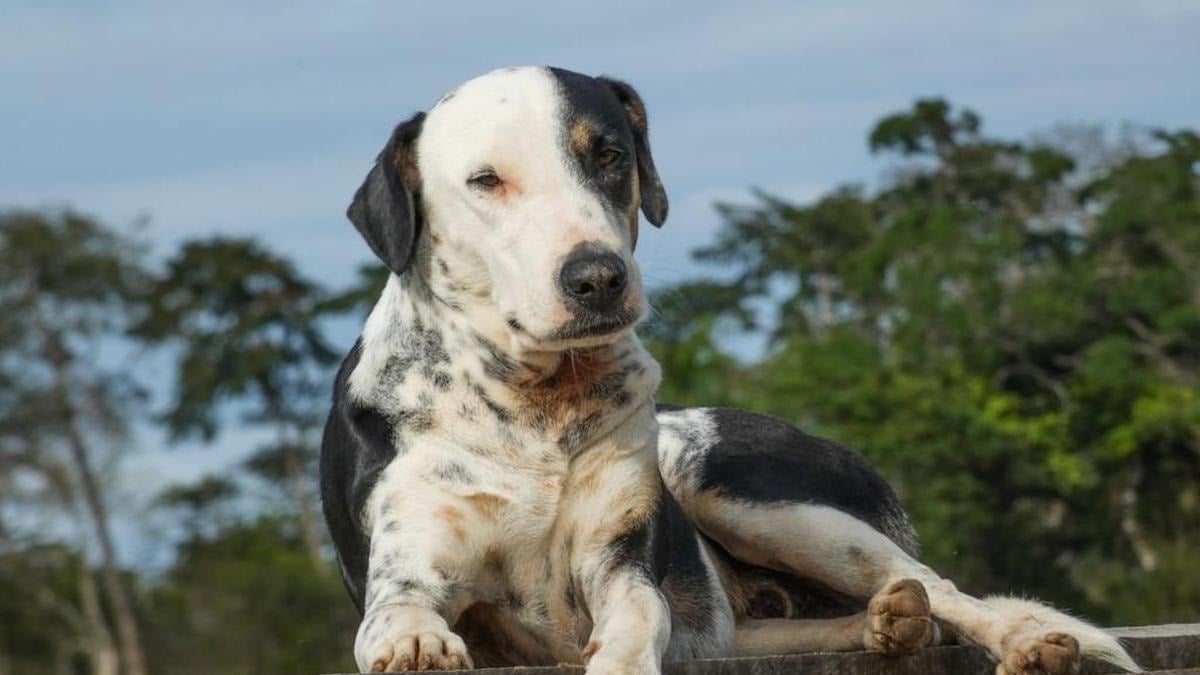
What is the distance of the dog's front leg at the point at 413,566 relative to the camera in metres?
5.07

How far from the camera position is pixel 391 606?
5.15m

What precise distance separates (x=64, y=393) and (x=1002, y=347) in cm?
2336

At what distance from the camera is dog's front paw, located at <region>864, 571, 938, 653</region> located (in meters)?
5.35

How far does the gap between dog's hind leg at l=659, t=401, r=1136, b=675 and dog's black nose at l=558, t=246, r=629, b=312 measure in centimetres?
134

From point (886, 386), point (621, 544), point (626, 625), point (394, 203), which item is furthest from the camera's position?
point (886, 386)

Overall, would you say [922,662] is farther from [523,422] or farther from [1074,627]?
[523,422]

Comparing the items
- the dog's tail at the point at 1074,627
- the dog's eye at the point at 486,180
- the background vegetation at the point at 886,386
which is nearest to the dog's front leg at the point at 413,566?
the dog's eye at the point at 486,180

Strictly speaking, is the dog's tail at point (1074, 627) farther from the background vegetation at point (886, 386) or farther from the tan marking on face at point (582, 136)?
the background vegetation at point (886, 386)

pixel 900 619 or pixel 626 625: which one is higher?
pixel 626 625

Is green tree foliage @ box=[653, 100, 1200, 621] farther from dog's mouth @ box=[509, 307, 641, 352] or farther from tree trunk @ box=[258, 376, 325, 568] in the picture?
dog's mouth @ box=[509, 307, 641, 352]

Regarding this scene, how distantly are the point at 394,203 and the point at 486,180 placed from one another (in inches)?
10.6

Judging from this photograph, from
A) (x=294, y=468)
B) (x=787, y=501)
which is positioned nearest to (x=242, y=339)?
(x=294, y=468)

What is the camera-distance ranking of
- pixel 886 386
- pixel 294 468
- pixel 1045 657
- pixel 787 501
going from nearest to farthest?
pixel 1045 657
pixel 787 501
pixel 886 386
pixel 294 468

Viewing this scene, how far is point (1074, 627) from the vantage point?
562cm
